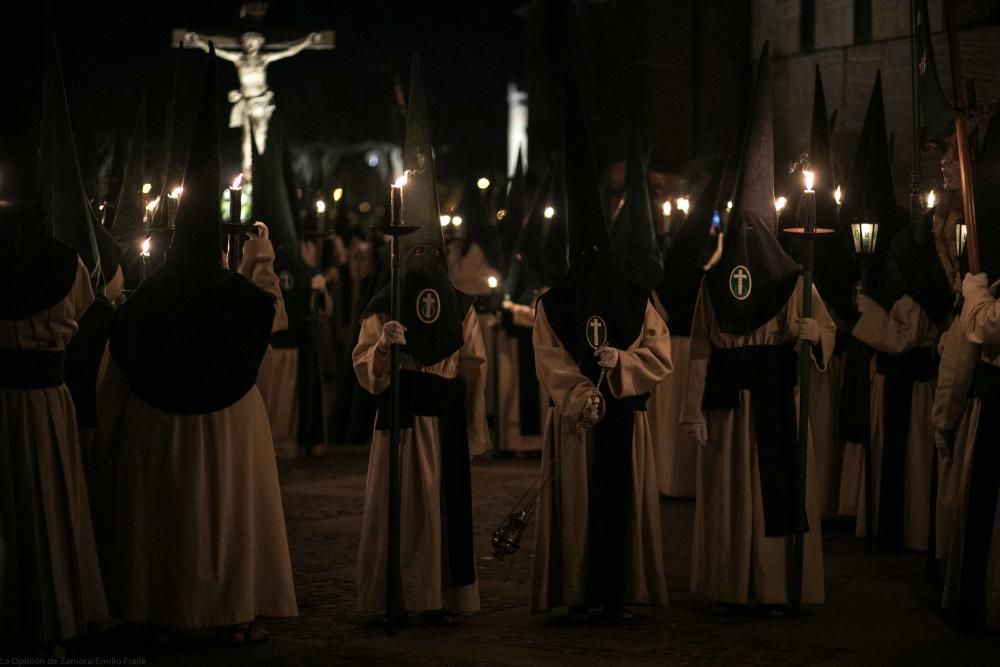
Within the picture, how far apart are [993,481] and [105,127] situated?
2470cm

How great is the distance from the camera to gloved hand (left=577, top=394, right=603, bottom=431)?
289 inches

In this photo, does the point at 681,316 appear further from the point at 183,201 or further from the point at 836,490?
the point at 183,201

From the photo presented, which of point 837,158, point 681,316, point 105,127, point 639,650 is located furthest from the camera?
point 105,127

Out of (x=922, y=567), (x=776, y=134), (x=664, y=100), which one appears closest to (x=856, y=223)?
(x=922, y=567)

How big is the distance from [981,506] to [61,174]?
203 inches

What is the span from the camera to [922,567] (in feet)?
29.7

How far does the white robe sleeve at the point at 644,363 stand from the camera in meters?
7.42

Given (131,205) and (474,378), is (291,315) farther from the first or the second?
(474,378)

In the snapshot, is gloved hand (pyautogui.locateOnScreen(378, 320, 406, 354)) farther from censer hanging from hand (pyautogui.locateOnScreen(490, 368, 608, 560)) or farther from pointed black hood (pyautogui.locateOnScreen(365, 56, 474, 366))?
censer hanging from hand (pyautogui.locateOnScreen(490, 368, 608, 560))

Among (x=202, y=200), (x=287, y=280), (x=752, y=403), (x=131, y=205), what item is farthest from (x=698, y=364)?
(x=287, y=280)

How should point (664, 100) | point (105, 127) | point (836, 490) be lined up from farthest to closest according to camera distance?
1. point (105, 127)
2. point (664, 100)
3. point (836, 490)

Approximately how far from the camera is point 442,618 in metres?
7.38

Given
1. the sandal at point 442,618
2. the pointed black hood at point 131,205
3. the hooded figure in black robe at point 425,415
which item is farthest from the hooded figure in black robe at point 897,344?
the pointed black hood at point 131,205

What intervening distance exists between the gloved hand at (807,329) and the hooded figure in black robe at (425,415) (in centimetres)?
172
